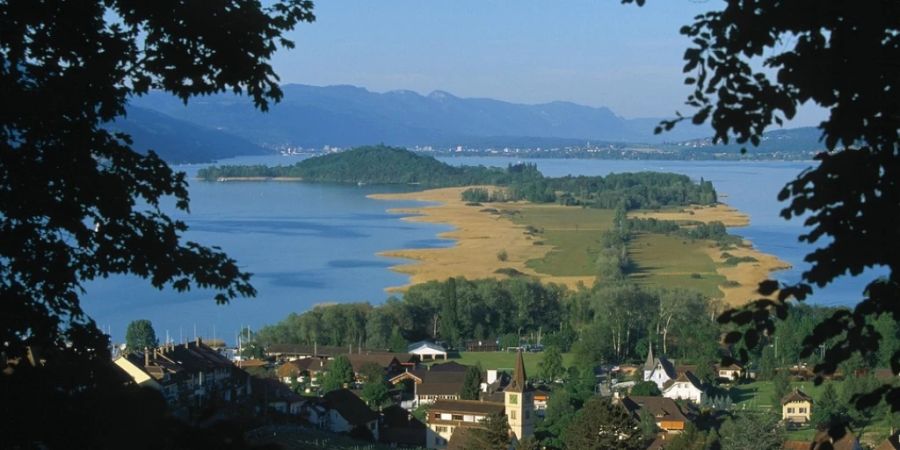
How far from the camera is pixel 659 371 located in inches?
472

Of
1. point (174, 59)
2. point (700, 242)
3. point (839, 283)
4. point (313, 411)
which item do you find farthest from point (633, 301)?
point (174, 59)

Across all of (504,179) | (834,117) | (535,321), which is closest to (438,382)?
(535,321)

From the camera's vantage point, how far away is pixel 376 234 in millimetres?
25844

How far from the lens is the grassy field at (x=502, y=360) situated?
1294cm

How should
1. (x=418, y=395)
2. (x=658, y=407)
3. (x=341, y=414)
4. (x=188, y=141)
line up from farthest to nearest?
(x=188, y=141) → (x=418, y=395) → (x=658, y=407) → (x=341, y=414)

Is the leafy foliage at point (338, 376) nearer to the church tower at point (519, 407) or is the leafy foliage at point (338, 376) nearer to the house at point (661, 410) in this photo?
the house at point (661, 410)

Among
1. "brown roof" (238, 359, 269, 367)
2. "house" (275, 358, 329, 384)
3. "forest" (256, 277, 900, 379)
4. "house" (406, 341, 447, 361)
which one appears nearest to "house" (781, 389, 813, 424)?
"forest" (256, 277, 900, 379)

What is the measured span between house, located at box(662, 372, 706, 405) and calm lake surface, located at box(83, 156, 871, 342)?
7.55 feet

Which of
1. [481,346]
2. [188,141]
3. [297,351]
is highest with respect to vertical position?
[188,141]

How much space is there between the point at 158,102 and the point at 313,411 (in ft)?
255

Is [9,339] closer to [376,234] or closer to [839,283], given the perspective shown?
[839,283]

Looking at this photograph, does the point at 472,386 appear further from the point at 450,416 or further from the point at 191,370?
the point at 191,370

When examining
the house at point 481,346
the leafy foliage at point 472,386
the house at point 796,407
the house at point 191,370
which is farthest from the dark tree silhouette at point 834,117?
the house at point 481,346

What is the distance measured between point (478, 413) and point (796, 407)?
2618mm
